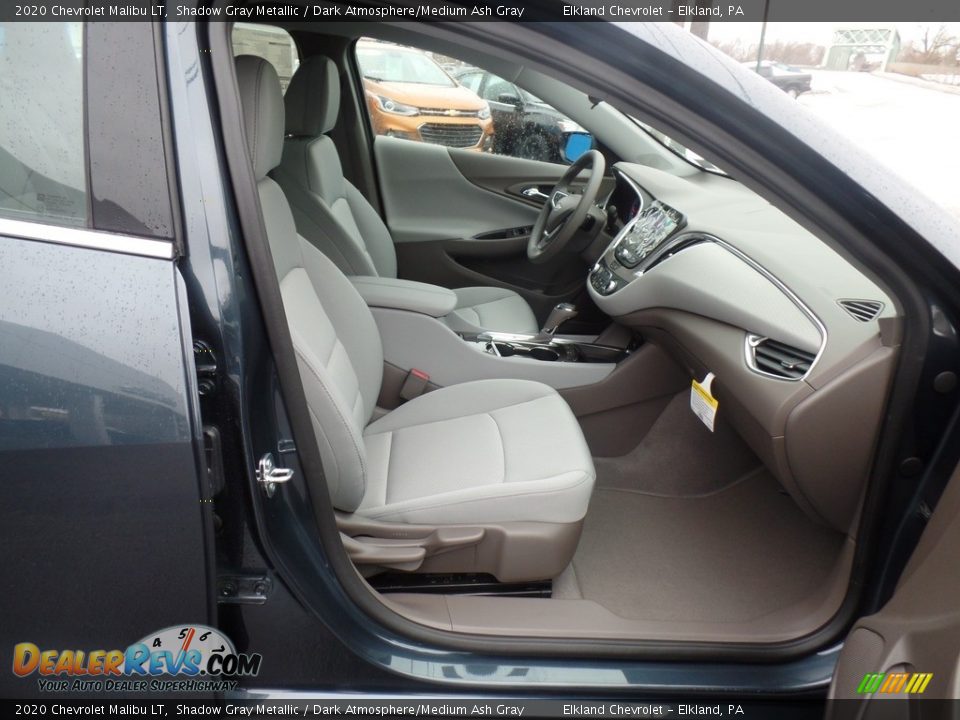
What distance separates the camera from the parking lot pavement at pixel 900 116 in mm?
5633

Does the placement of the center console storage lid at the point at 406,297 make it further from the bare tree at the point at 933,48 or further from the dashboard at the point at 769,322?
the bare tree at the point at 933,48

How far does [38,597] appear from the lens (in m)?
0.95

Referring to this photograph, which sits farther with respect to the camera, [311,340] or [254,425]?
[311,340]

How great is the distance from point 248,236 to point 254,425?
0.87 ft

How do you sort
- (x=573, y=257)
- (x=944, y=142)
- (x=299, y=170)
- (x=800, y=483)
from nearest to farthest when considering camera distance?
(x=800, y=483), (x=299, y=170), (x=573, y=257), (x=944, y=142)

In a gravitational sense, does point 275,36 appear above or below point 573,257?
above

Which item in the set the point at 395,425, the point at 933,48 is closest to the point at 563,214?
the point at 395,425

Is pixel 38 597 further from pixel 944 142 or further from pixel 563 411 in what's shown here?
pixel 944 142

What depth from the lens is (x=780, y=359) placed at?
142 centimetres

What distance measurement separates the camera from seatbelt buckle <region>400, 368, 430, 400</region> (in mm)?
2107

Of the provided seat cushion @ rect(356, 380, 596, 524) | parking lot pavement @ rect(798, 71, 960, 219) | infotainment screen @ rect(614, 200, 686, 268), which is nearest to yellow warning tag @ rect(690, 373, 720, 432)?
seat cushion @ rect(356, 380, 596, 524)

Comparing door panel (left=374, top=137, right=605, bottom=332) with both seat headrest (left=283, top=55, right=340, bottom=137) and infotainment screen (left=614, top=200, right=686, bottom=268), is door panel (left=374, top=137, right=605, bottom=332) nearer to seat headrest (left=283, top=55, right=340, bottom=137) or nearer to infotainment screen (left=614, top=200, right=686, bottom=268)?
seat headrest (left=283, top=55, right=340, bottom=137)

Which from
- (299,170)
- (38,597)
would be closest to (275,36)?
(299,170)

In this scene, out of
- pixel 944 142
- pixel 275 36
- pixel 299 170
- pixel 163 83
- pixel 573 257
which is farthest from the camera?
→ pixel 944 142
